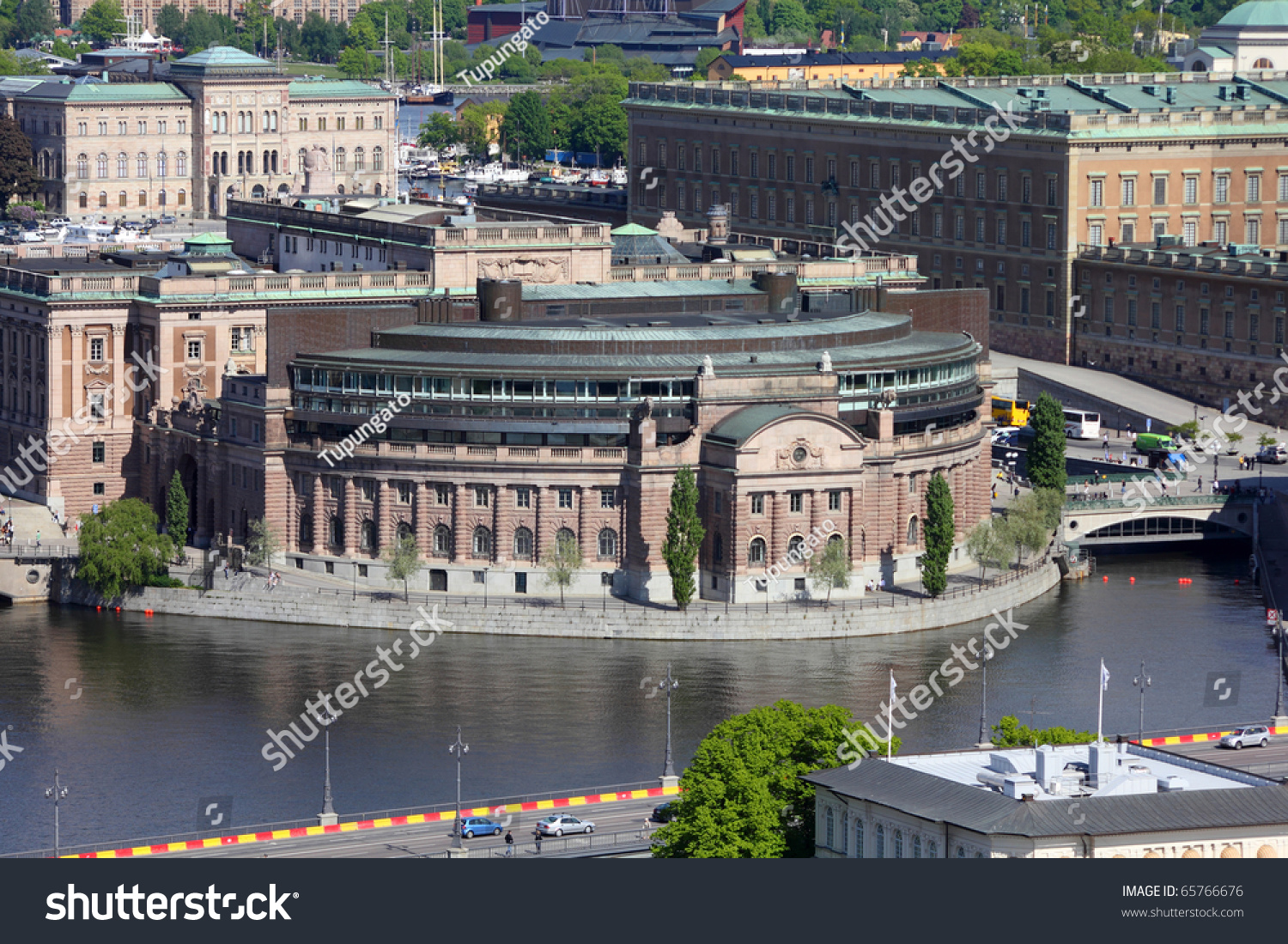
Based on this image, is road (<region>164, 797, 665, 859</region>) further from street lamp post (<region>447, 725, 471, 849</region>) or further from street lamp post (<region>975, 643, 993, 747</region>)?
street lamp post (<region>975, 643, 993, 747</region>)

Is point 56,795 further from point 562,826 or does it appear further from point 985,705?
point 985,705

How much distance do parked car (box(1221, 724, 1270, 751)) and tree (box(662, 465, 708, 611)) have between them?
1430 inches

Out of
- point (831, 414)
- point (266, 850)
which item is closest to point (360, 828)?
point (266, 850)

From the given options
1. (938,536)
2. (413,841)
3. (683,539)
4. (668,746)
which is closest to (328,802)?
(413,841)

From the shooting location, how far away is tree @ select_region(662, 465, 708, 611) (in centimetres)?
19288

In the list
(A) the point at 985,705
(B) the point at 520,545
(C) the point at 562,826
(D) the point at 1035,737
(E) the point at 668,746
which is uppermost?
(D) the point at 1035,737

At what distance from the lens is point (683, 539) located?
193 metres

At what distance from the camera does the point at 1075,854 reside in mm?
123250

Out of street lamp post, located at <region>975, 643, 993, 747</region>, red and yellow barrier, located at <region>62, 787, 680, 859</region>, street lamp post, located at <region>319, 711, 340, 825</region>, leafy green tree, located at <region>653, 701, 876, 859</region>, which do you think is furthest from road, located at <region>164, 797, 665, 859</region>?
street lamp post, located at <region>975, 643, 993, 747</region>

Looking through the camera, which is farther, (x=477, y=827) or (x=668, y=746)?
(x=668, y=746)

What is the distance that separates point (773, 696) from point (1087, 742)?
39.0m

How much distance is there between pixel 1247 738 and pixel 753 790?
36409 mm

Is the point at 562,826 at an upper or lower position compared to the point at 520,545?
lower

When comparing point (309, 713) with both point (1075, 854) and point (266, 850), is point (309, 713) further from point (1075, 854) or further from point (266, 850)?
point (1075, 854)
